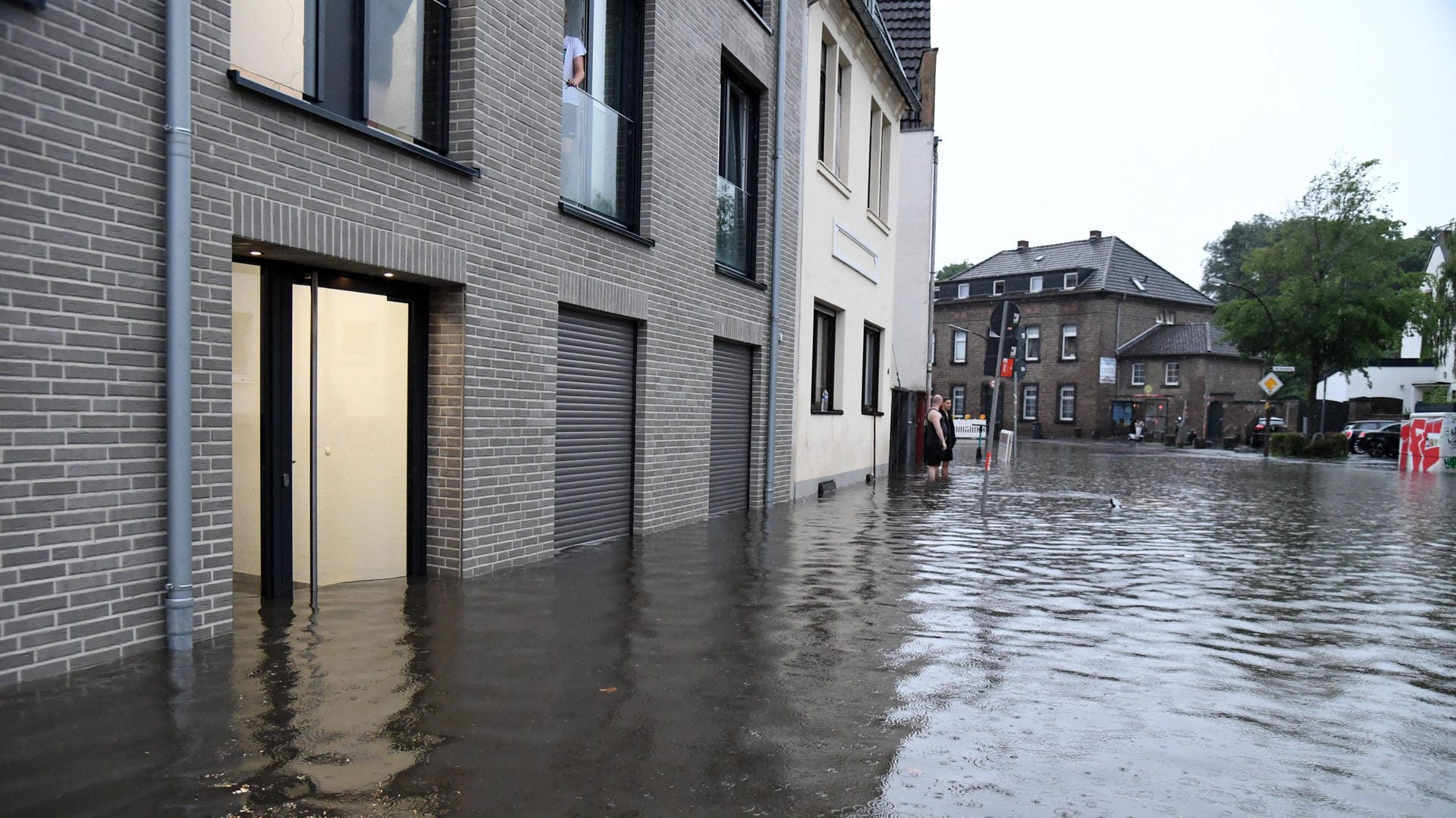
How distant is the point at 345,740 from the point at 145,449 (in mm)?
2062

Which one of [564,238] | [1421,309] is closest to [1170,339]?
[1421,309]

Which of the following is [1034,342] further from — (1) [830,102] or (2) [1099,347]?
(1) [830,102]

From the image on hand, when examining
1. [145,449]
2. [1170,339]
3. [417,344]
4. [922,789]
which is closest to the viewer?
[922,789]

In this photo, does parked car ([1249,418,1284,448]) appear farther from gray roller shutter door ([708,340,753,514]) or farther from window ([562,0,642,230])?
window ([562,0,642,230])

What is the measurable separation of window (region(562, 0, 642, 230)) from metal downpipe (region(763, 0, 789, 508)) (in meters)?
3.53

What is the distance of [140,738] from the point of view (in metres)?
3.87

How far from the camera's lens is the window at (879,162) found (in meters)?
19.4

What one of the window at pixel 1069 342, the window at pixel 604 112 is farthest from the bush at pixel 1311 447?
the window at pixel 604 112

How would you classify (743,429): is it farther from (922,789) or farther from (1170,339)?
(1170,339)

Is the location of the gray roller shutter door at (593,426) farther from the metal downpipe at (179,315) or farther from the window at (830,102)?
the window at (830,102)

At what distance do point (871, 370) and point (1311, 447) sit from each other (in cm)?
2430

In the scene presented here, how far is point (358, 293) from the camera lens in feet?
22.8

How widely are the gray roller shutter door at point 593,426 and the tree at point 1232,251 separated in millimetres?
87878

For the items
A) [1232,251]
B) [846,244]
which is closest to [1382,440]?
[846,244]
